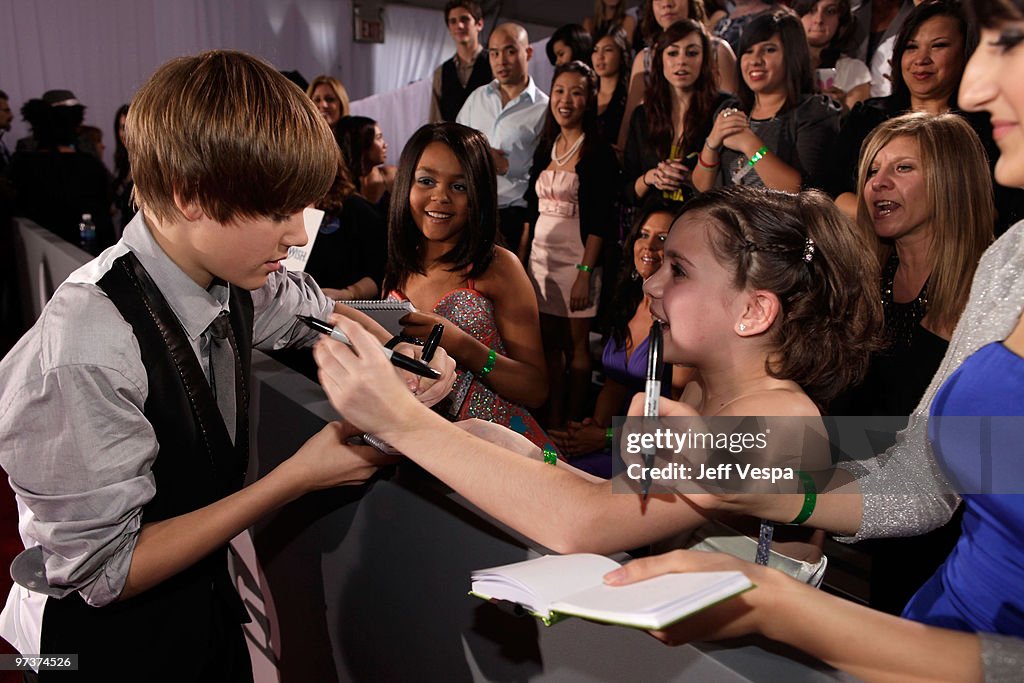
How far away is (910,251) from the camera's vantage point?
212cm

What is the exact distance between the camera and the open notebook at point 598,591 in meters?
0.61

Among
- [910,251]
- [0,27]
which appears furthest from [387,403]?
Answer: [0,27]

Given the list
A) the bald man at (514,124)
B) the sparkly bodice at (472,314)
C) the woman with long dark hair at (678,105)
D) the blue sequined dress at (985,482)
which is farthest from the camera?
the bald man at (514,124)

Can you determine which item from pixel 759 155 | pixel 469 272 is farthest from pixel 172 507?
pixel 759 155

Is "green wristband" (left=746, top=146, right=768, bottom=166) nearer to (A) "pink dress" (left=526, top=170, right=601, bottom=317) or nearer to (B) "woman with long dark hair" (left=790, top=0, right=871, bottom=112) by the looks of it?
(B) "woman with long dark hair" (left=790, top=0, right=871, bottom=112)

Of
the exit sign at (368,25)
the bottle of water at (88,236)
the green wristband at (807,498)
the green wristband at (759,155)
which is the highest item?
the exit sign at (368,25)

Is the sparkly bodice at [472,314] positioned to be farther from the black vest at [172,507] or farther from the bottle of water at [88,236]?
the bottle of water at [88,236]

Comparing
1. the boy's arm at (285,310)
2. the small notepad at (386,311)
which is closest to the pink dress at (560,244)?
the small notepad at (386,311)

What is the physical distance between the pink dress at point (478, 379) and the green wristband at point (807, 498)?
43.1 inches

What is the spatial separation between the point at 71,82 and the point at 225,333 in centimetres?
874

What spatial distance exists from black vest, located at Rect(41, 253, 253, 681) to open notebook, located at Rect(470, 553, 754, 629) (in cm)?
54

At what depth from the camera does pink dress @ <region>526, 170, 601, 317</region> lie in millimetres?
3678

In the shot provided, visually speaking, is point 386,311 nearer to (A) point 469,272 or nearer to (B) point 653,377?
(A) point 469,272

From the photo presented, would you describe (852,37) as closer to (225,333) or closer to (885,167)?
(885,167)
